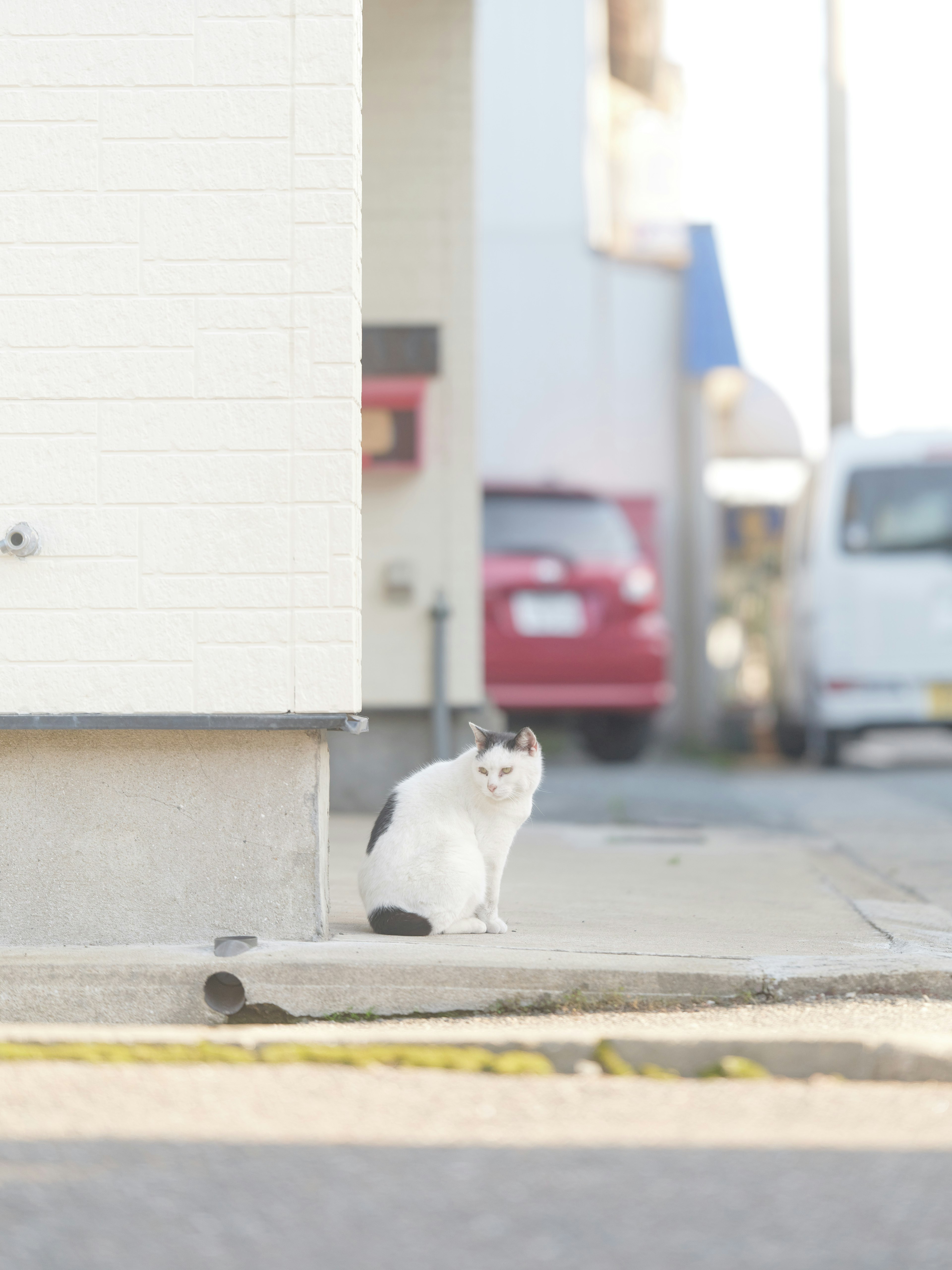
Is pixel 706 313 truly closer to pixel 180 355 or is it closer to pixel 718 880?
pixel 718 880

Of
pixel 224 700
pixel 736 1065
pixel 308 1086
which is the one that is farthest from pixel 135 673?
pixel 736 1065

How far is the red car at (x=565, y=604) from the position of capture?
10844 mm

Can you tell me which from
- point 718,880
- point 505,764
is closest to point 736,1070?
point 505,764

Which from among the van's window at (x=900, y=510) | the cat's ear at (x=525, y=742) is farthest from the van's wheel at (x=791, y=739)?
the cat's ear at (x=525, y=742)

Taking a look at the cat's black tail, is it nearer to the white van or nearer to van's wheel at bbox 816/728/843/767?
the white van

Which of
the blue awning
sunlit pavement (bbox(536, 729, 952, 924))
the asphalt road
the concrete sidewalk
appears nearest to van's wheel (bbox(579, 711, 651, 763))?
sunlit pavement (bbox(536, 729, 952, 924))

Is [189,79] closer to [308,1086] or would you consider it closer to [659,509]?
[308,1086]

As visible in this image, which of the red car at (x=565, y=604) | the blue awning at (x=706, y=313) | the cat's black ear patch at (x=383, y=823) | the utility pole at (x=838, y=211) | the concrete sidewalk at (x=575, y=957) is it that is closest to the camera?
the concrete sidewalk at (x=575, y=957)

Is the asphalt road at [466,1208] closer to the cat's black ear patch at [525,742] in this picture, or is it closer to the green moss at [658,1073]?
the green moss at [658,1073]

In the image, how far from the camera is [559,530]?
10859 mm

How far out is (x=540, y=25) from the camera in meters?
16.6

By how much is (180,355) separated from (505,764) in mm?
1513

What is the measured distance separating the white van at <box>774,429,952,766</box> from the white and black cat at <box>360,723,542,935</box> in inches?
287

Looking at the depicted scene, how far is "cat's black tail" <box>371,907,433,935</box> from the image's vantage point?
430 centimetres
